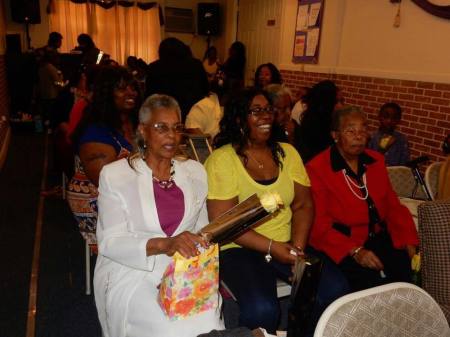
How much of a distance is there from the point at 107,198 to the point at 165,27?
9482 millimetres

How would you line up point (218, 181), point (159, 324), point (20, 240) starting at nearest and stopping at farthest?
point (159, 324), point (218, 181), point (20, 240)

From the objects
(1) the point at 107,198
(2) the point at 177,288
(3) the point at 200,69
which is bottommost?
(2) the point at 177,288

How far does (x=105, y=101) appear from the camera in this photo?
7.57 ft

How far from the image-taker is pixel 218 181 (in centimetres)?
191

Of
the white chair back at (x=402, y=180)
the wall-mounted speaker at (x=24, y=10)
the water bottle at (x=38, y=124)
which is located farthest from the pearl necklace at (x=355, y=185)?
the wall-mounted speaker at (x=24, y=10)

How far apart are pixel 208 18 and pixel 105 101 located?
8.22 m

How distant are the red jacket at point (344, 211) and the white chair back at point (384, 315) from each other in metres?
0.92

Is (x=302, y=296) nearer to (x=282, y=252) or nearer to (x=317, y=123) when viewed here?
(x=282, y=252)

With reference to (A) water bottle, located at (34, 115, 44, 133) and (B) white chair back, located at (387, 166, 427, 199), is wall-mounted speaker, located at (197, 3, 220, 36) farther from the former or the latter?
(B) white chair back, located at (387, 166, 427, 199)

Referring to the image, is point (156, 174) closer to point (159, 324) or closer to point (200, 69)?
point (159, 324)

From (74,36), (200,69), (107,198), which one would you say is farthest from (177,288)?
(74,36)

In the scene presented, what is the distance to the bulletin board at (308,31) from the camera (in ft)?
18.1

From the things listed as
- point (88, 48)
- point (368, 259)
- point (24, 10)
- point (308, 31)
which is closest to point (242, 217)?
point (368, 259)

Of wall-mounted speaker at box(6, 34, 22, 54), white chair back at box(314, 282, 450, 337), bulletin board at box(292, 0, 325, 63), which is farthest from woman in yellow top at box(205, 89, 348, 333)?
wall-mounted speaker at box(6, 34, 22, 54)
